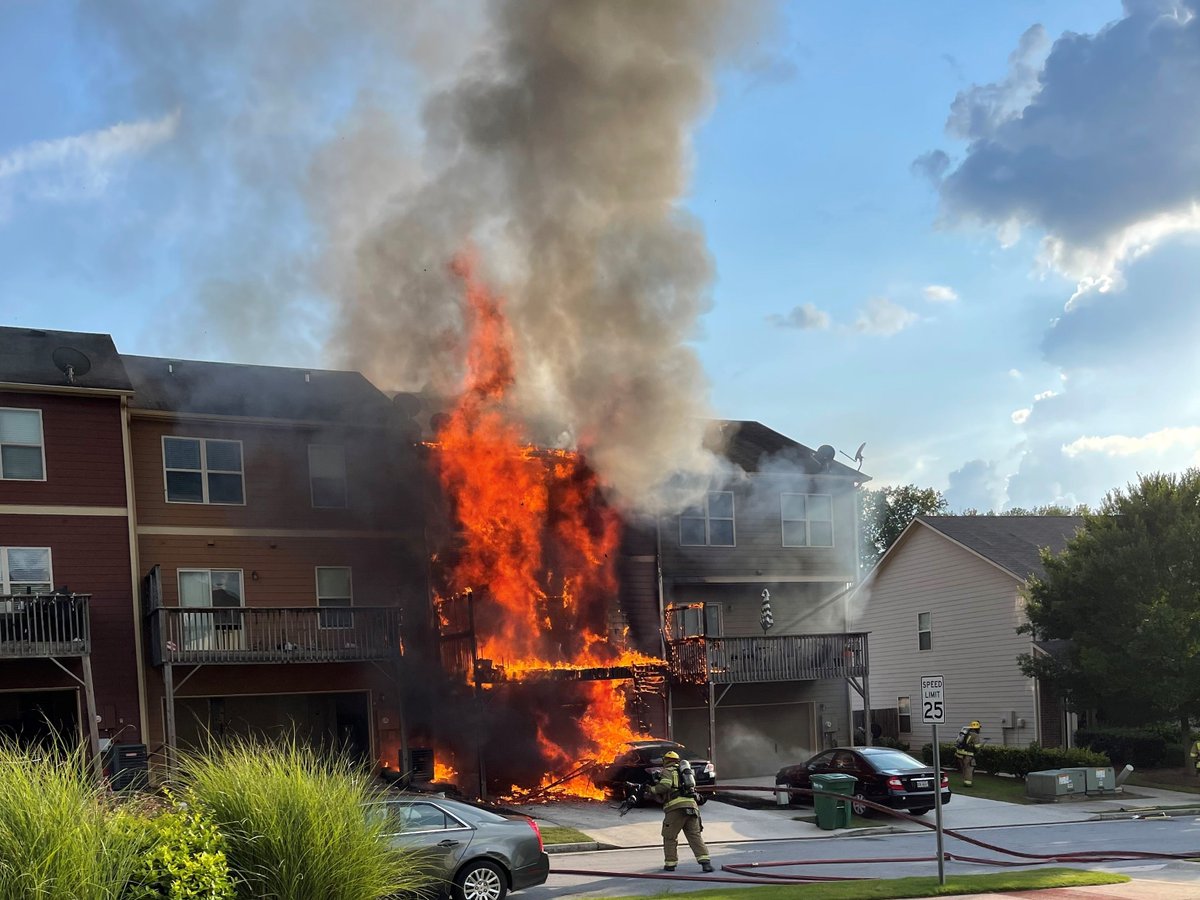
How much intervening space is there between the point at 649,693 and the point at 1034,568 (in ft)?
38.4

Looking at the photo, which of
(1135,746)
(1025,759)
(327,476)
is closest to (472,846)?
(327,476)

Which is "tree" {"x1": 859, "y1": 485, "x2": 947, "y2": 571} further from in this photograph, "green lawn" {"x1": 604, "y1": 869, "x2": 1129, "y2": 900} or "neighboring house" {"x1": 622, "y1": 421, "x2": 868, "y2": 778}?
"green lawn" {"x1": 604, "y1": 869, "x2": 1129, "y2": 900}

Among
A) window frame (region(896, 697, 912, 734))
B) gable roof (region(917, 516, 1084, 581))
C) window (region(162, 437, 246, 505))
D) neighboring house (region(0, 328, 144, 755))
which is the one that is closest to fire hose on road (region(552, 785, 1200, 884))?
neighboring house (region(0, 328, 144, 755))

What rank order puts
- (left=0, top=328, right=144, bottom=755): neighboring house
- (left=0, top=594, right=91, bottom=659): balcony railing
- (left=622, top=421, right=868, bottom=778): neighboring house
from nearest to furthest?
(left=0, top=594, right=91, bottom=659): balcony railing, (left=0, top=328, right=144, bottom=755): neighboring house, (left=622, top=421, right=868, bottom=778): neighboring house

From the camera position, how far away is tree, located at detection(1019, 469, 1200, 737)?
85.4ft

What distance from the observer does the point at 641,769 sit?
22.6 metres

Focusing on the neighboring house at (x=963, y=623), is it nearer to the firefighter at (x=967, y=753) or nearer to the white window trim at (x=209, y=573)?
the firefighter at (x=967, y=753)

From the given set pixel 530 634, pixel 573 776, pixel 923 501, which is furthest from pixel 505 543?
pixel 923 501

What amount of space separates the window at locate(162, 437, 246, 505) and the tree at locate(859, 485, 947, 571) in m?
48.4

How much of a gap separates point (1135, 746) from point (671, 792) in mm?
16928

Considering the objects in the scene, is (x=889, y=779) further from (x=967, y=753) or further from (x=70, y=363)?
(x=70, y=363)

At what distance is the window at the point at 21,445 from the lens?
76.7 feet

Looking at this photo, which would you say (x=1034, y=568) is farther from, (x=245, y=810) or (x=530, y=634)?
(x=245, y=810)

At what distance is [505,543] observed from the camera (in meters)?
25.8
